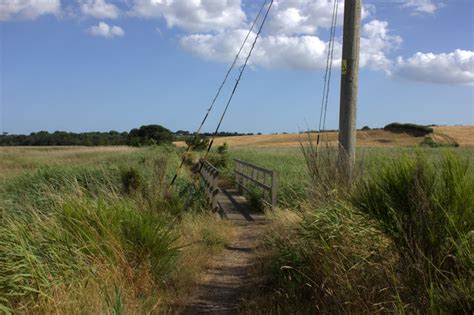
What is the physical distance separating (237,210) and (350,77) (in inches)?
245

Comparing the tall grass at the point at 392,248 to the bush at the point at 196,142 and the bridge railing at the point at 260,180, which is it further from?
the bush at the point at 196,142

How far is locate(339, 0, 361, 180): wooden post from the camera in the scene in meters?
7.07

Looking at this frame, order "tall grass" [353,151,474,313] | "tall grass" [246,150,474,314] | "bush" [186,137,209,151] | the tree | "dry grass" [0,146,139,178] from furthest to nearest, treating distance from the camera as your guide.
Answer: the tree → "dry grass" [0,146,139,178] → "bush" [186,137,209,151] → "tall grass" [246,150,474,314] → "tall grass" [353,151,474,313]

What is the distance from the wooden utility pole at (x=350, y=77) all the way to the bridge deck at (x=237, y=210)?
4.02m

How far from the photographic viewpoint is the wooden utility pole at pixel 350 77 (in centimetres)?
707

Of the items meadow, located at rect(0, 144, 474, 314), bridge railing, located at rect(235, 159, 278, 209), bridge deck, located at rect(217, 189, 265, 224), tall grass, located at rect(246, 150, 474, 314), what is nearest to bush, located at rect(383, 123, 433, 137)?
meadow, located at rect(0, 144, 474, 314)

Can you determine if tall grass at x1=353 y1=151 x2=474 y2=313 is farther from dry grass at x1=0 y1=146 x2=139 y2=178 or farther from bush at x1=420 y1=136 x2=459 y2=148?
dry grass at x1=0 y1=146 x2=139 y2=178

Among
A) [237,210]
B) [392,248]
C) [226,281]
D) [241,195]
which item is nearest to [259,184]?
[237,210]

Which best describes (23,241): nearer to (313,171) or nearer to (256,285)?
(256,285)

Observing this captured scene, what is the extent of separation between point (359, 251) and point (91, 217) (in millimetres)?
2892

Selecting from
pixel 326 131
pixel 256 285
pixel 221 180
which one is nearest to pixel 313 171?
pixel 326 131

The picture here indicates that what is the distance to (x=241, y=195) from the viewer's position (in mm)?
16422

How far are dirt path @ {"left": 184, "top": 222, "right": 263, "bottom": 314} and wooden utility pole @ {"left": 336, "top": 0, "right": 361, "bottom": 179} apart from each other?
2.24 metres

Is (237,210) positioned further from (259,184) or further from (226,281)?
(226,281)
